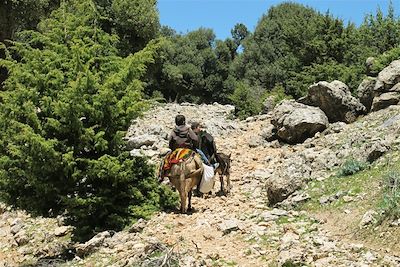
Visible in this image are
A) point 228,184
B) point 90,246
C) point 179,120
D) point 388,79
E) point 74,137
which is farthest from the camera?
point 388,79

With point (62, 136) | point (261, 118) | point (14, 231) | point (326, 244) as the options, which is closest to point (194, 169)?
point (62, 136)

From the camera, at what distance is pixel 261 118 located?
2314cm

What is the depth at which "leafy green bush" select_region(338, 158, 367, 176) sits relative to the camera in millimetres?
10781

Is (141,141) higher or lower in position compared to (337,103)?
lower

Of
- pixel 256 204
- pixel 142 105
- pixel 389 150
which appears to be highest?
pixel 142 105

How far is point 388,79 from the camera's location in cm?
1620

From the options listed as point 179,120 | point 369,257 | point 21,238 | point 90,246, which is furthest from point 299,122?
point 369,257

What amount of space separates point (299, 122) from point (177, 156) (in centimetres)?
701

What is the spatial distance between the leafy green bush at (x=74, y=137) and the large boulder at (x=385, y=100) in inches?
315

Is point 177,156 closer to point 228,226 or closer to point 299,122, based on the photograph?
point 228,226

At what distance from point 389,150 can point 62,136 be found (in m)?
6.56

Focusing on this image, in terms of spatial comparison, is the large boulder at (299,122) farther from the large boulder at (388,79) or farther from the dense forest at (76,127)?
the dense forest at (76,127)

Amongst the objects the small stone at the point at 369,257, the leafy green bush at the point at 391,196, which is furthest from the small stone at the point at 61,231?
the small stone at the point at 369,257

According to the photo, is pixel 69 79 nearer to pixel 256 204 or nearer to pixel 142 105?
pixel 142 105
